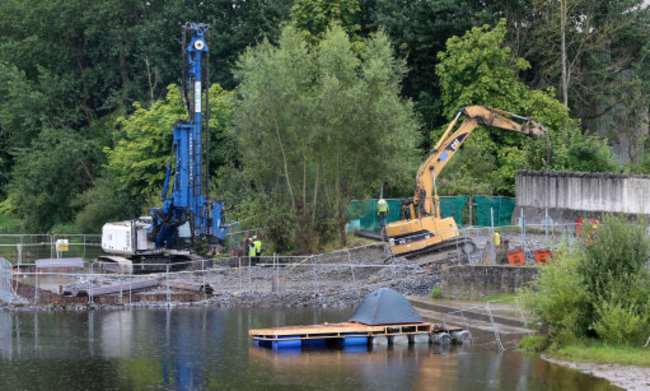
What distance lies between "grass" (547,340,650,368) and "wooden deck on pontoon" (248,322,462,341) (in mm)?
3915

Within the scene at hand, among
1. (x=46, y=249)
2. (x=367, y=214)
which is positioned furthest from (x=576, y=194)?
(x=46, y=249)

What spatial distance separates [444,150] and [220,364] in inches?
863

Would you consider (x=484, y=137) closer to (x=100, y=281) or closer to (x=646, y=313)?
(x=100, y=281)

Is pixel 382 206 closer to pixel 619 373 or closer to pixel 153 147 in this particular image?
pixel 153 147

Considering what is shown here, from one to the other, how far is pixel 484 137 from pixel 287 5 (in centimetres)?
2200

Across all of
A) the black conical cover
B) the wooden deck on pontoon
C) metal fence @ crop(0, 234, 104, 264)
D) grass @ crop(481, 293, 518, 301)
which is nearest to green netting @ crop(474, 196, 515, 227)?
grass @ crop(481, 293, 518, 301)

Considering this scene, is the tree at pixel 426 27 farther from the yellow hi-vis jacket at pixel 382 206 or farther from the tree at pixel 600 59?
the yellow hi-vis jacket at pixel 382 206

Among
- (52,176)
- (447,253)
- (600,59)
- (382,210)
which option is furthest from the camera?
(52,176)

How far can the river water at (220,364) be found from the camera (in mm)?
26406

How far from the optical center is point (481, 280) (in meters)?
37.8

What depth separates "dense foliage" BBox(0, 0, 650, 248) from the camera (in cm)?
5100

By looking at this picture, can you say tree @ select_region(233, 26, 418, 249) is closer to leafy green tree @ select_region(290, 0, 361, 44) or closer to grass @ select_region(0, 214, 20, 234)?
leafy green tree @ select_region(290, 0, 361, 44)

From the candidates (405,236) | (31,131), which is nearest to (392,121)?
(405,236)

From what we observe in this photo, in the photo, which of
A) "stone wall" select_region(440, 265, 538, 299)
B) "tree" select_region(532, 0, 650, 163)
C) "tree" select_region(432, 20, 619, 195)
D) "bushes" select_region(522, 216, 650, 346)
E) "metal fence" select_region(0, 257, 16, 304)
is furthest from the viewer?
"tree" select_region(532, 0, 650, 163)
